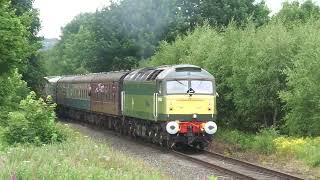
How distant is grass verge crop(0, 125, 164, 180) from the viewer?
9.03m

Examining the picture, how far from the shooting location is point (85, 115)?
126 feet

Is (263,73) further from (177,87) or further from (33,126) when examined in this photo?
(33,126)

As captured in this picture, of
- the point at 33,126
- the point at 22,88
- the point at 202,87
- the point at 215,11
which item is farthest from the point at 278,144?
the point at 215,11

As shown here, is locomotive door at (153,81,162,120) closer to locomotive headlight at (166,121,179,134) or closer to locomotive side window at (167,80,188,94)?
locomotive side window at (167,80,188,94)

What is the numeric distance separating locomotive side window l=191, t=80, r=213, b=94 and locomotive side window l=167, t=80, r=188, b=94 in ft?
0.96

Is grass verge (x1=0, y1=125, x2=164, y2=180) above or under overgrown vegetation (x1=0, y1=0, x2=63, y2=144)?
under

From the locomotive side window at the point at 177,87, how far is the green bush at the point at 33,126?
5407 mm

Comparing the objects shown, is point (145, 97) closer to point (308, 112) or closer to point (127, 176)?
point (308, 112)

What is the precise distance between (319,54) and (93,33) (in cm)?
3065

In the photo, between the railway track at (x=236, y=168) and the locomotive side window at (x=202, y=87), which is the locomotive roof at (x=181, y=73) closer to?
the locomotive side window at (x=202, y=87)

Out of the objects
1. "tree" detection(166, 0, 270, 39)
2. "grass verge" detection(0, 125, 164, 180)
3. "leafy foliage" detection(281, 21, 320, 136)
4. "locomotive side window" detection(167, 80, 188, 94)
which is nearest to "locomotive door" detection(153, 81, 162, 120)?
"locomotive side window" detection(167, 80, 188, 94)

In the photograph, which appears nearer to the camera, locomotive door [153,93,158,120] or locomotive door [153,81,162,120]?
locomotive door [153,81,162,120]

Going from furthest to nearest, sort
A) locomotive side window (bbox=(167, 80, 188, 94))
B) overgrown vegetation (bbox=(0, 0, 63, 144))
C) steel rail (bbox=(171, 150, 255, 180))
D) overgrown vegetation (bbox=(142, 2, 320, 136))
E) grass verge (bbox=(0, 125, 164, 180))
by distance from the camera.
→ locomotive side window (bbox=(167, 80, 188, 94)), overgrown vegetation (bbox=(142, 2, 320, 136)), overgrown vegetation (bbox=(0, 0, 63, 144)), steel rail (bbox=(171, 150, 255, 180)), grass verge (bbox=(0, 125, 164, 180))

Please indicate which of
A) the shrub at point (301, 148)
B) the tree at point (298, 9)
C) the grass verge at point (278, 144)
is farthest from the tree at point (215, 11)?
the shrub at point (301, 148)
